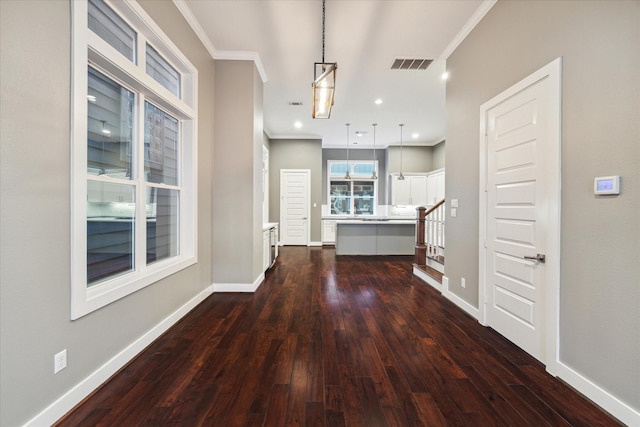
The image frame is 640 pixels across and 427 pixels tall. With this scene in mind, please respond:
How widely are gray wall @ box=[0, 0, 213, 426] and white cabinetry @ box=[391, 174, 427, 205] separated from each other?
8.01 m

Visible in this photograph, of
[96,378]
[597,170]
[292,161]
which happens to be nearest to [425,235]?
[597,170]

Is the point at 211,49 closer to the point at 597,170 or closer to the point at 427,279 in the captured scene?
the point at 597,170

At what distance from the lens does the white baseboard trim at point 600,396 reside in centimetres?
145

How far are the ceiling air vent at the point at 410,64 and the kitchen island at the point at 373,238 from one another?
3.39 meters

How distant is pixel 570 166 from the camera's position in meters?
1.81

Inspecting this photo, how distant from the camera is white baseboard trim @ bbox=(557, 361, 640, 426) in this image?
1446 mm

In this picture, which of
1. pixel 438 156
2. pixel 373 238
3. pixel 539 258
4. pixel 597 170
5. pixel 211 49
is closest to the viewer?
pixel 597 170

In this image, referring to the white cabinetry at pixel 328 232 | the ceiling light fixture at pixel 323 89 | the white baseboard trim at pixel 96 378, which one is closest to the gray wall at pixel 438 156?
the white cabinetry at pixel 328 232

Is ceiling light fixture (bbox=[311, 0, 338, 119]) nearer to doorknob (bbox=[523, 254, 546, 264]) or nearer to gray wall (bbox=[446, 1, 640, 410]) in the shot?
gray wall (bbox=[446, 1, 640, 410])

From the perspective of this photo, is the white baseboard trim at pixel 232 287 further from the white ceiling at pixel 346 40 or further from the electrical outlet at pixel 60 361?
the white ceiling at pixel 346 40

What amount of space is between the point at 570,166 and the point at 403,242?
4.70 meters

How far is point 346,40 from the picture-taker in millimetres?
3293

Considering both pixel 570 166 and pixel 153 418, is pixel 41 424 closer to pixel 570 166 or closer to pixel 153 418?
pixel 153 418

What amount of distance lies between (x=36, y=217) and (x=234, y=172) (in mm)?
2376
